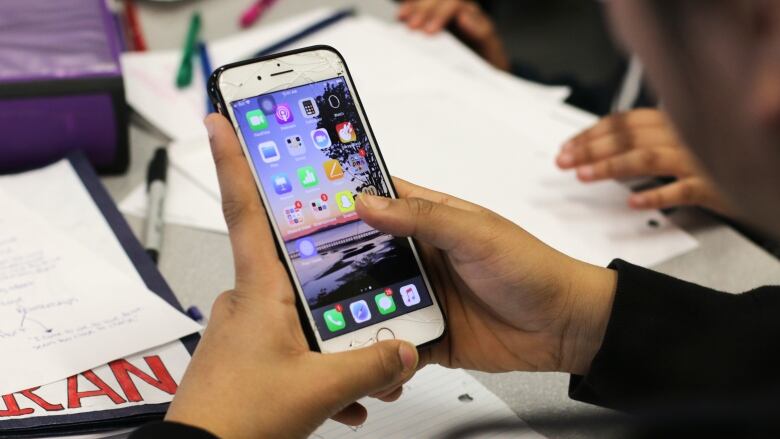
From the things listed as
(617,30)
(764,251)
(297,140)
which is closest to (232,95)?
(297,140)

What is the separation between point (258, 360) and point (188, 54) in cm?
62

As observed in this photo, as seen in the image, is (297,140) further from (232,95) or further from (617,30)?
(617,30)

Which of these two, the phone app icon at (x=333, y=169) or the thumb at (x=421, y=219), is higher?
the phone app icon at (x=333, y=169)

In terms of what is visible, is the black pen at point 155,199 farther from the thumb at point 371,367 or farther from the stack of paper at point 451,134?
the thumb at point 371,367

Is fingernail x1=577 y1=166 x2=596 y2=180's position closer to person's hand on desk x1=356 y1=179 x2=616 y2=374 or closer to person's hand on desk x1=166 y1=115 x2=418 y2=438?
person's hand on desk x1=356 y1=179 x2=616 y2=374

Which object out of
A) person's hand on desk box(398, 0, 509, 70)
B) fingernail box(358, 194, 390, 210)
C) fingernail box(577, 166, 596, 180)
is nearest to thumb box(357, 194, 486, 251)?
fingernail box(358, 194, 390, 210)

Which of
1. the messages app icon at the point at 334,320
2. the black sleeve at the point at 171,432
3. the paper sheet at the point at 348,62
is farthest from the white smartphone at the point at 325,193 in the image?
the paper sheet at the point at 348,62

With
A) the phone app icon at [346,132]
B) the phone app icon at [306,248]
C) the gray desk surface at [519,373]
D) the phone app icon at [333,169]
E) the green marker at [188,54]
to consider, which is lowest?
the gray desk surface at [519,373]

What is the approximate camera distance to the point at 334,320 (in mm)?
579

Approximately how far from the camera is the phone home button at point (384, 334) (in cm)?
58

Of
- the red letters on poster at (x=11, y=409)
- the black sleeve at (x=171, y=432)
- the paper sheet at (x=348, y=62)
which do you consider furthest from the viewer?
the paper sheet at (x=348, y=62)

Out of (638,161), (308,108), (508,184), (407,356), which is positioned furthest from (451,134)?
(407,356)

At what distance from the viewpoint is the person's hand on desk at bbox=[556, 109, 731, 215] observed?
85cm

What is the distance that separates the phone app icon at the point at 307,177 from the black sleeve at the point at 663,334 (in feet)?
0.85
